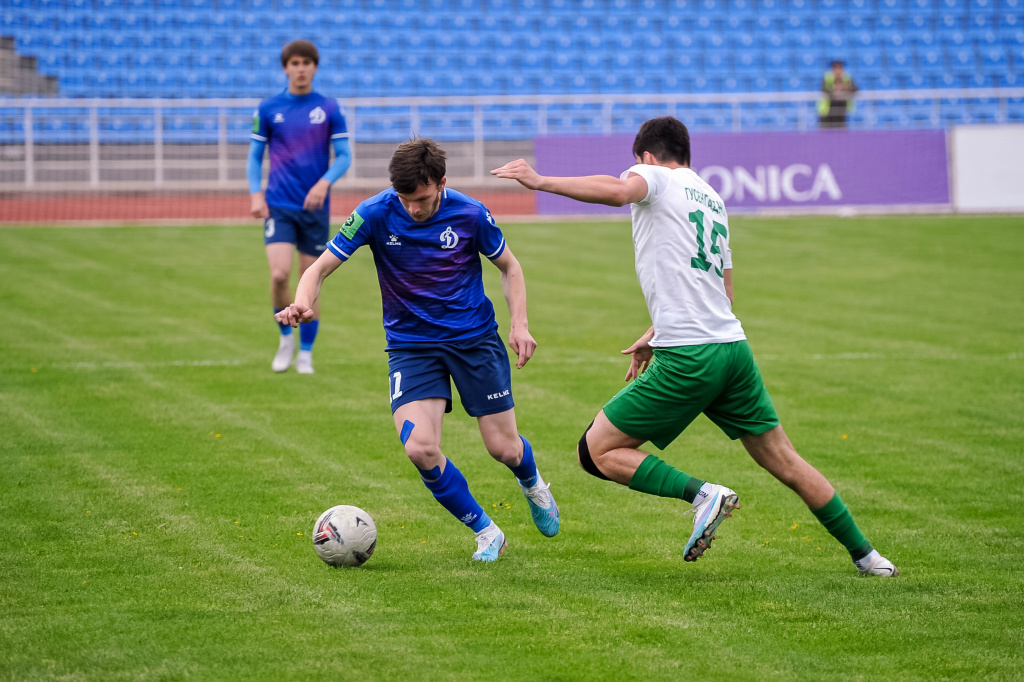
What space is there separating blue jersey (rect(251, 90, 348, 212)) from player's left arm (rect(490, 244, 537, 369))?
482 cm

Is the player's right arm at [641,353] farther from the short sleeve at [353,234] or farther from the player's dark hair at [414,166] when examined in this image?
the short sleeve at [353,234]

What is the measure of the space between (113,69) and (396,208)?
23.1 meters

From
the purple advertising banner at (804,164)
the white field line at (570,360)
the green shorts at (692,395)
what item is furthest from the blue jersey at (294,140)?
the purple advertising banner at (804,164)

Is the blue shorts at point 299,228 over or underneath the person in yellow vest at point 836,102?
underneath

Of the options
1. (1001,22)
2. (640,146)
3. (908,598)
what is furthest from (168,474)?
(1001,22)

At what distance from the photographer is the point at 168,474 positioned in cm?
670

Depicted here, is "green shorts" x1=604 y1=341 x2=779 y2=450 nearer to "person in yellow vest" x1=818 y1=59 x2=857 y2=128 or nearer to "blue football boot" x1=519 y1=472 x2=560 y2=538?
"blue football boot" x1=519 y1=472 x2=560 y2=538

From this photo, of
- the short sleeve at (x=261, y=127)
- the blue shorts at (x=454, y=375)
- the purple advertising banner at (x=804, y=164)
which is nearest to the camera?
the blue shorts at (x=454, y=375)

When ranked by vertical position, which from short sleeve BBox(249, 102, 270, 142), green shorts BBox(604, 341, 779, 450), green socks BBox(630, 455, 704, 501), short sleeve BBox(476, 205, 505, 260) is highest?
short sleeve BBox(249, 102, 270, 142)

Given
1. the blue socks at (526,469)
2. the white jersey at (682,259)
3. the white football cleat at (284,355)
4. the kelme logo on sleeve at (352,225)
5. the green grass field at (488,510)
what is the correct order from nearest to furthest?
1. the green grass field at (488,510)
2. the white jersey at (682,259)
3. the kelme logo on sleeve at (352,225)
4. the blue socks at (526,469)
5. the white football cleat at (284,355)

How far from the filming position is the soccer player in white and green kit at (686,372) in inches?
192

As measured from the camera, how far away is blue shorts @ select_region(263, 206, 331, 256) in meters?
9.87

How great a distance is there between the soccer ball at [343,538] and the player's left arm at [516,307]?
1048mm

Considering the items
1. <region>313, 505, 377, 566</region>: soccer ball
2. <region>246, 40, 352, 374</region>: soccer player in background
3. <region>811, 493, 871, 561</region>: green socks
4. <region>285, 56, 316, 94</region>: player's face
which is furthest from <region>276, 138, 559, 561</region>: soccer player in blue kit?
<region>285, 56, 316, 94</region>: player's face
